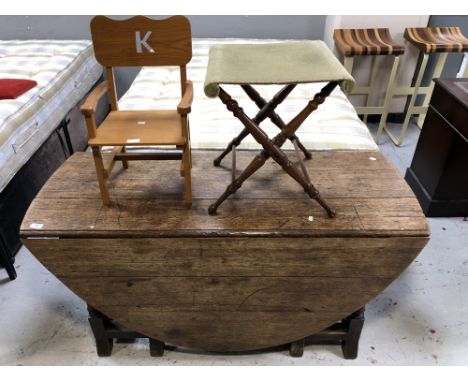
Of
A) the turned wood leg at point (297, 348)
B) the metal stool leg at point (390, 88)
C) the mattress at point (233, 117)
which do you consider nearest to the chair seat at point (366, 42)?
the metal stool leg at point (390, 88)

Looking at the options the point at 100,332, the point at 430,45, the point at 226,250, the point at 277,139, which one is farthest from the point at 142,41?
the point at 430,45

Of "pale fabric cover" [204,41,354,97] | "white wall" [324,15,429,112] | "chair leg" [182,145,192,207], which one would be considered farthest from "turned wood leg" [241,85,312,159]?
"white wall" [324,15,429,112]

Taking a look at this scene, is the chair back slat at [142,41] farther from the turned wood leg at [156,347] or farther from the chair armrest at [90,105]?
the turned wood leg at [156,347]

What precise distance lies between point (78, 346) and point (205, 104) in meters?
1.45

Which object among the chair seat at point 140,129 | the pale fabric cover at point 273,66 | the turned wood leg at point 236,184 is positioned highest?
the pale fabric cover at point 273,66

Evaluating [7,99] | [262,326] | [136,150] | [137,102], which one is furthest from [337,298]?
[7,99]

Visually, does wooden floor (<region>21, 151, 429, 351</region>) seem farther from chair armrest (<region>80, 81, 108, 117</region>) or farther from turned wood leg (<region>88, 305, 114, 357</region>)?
chair armrest (<region>80, 81, 108, 117</region>)

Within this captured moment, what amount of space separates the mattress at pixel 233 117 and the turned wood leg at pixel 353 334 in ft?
2.52

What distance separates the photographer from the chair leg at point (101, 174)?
1.31 metres

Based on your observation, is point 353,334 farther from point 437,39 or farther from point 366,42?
point 437,39

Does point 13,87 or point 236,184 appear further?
point 13,87

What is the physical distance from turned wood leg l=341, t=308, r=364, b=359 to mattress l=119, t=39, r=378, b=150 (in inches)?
30.2

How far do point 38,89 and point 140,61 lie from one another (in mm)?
1245

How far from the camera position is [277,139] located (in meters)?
1.28
